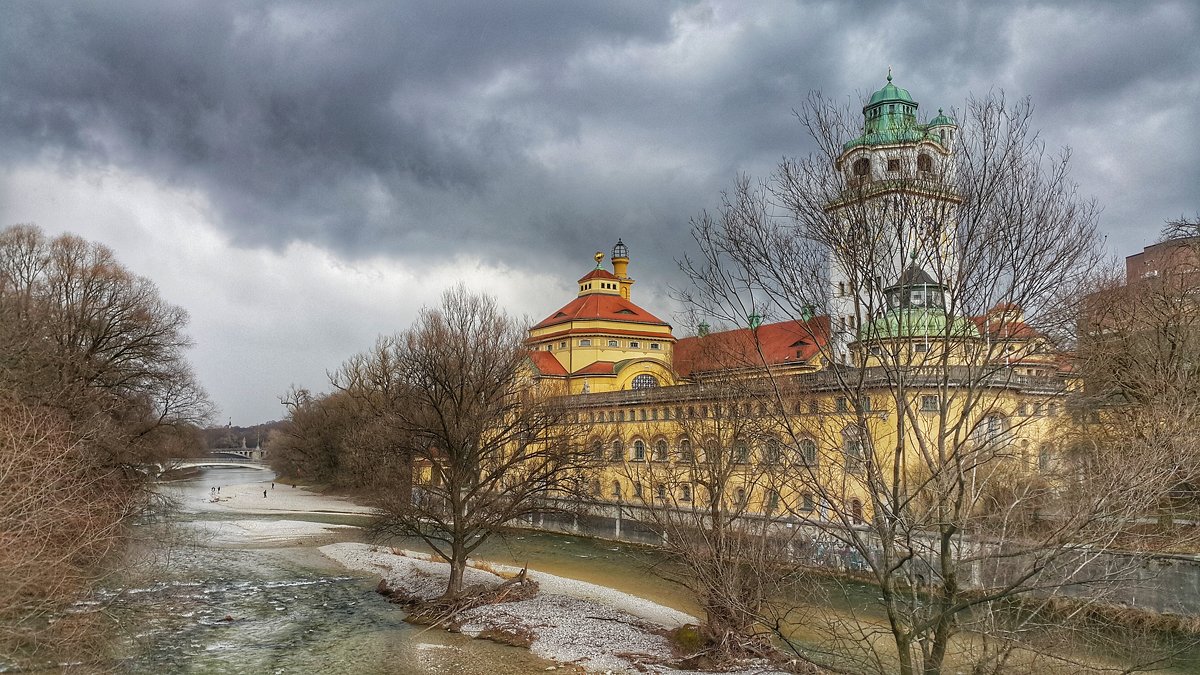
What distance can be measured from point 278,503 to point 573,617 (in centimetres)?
4398

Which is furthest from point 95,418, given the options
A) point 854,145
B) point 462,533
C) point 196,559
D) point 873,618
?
point 854,145

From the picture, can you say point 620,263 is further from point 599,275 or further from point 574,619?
point 574,619

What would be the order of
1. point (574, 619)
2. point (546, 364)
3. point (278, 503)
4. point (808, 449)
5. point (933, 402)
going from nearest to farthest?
1. point (808, 449)
2. point (933, 402)
3. point (574, 619)
4. point (546, 364)
5. point (278, 503)

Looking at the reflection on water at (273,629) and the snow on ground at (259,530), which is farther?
the snow on ground at (259,530)

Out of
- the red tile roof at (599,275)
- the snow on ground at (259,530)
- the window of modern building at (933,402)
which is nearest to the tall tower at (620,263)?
the red tile roof at (599,275)

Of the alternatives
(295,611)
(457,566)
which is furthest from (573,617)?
(295,611)

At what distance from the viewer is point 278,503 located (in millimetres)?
57875

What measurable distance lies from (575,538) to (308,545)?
12482 millimetres

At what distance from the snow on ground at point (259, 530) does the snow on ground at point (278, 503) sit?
4.70 meters

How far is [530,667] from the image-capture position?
16.8 meters

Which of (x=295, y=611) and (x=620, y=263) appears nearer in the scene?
(x=295, y=611)

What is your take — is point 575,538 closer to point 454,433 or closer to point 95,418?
point 454,433

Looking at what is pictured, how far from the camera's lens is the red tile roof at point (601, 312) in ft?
175

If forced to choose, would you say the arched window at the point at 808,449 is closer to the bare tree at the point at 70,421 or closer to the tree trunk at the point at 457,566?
the bare tree at the point at 70,421
